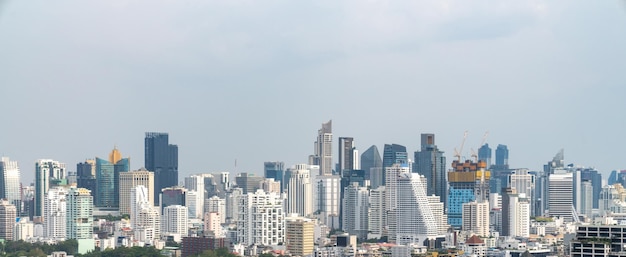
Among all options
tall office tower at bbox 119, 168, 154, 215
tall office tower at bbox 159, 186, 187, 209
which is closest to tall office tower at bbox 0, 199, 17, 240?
tall office tower at bbox 119, 168, 154, 215

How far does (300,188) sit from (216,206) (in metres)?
2.25

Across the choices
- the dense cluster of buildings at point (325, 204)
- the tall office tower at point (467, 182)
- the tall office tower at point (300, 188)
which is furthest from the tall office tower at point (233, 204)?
the tall office tower at point (467, 182)

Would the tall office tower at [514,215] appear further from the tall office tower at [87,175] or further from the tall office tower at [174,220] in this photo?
the tall office tower at [87,175]

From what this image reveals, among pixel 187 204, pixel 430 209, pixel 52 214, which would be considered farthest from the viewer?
pixel 187 204

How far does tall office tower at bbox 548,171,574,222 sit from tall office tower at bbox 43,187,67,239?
27.6ft

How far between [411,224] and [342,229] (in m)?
1.68

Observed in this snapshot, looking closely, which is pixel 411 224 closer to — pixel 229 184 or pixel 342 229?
pixel 342 229

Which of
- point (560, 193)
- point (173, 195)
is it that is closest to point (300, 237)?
point (173, 195)

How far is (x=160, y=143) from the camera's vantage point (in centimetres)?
2509

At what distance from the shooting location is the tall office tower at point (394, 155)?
25.7m

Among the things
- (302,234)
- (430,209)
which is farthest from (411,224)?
(302,234)

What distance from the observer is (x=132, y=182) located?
990 inches

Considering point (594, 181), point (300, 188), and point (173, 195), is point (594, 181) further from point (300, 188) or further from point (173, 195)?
point (173, 195)

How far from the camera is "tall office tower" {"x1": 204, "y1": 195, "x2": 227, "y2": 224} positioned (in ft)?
75.8
